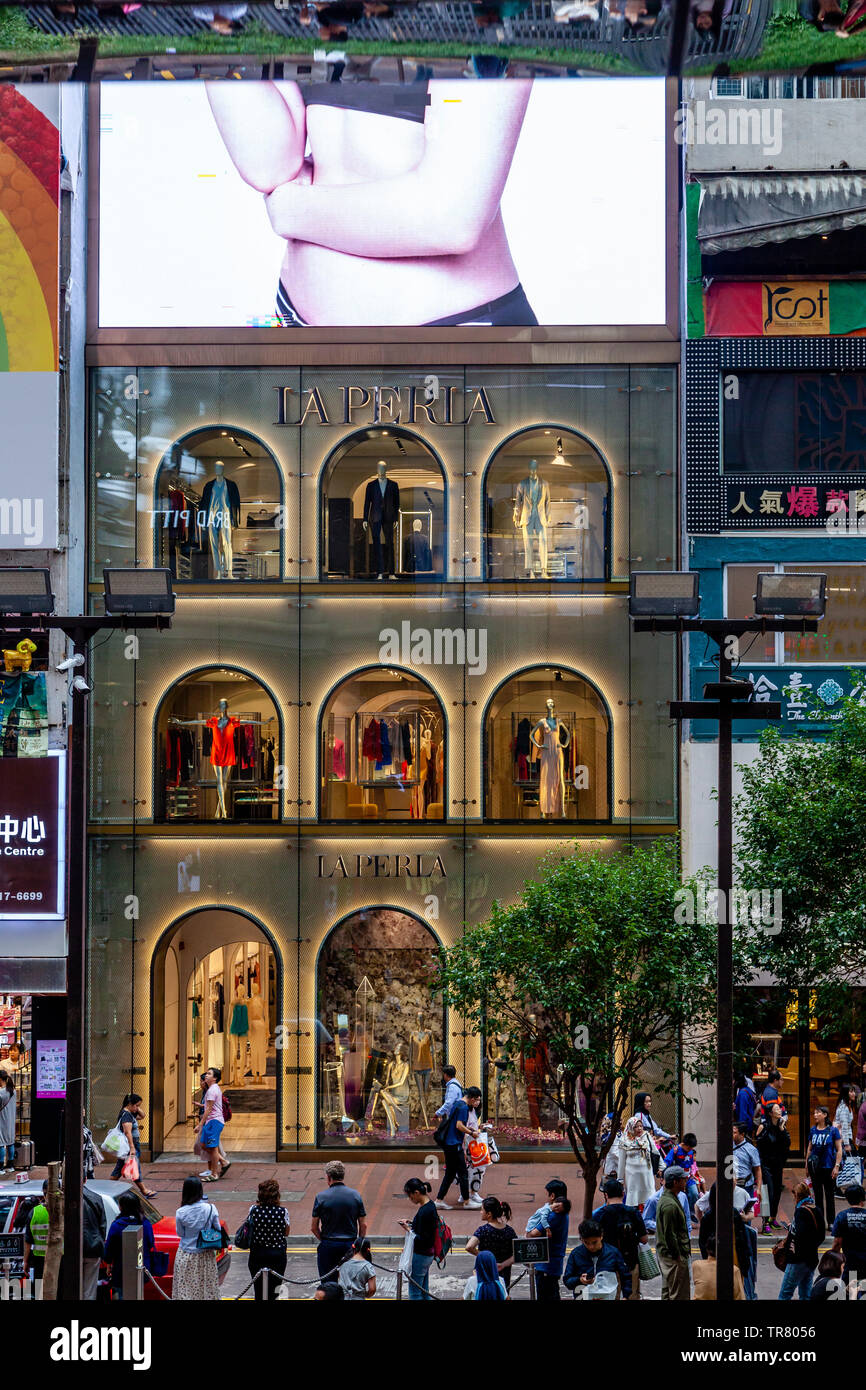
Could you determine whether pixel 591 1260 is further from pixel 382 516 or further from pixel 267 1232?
pixel 382 516

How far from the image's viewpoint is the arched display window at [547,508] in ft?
78.2

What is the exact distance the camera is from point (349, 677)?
23.6 m

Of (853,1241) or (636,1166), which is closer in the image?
(853,1241)

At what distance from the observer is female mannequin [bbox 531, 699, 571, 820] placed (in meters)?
23.5

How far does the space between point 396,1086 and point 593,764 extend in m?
6.46

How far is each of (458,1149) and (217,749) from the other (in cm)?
822

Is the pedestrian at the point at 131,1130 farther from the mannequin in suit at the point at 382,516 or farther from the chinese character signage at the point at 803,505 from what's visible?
the chinese character signage at the point at 803,505

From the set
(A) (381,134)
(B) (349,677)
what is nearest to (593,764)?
(B) (349,677)

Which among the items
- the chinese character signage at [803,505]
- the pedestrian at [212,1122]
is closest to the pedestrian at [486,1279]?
the pedestrian at [212,1122]

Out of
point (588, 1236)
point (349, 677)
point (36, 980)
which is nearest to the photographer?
point (588, 1236)

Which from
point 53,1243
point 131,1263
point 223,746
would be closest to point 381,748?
point 223,746

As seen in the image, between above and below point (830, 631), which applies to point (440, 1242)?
below

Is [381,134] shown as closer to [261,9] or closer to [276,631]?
[276,631]

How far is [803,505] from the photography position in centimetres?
2319
